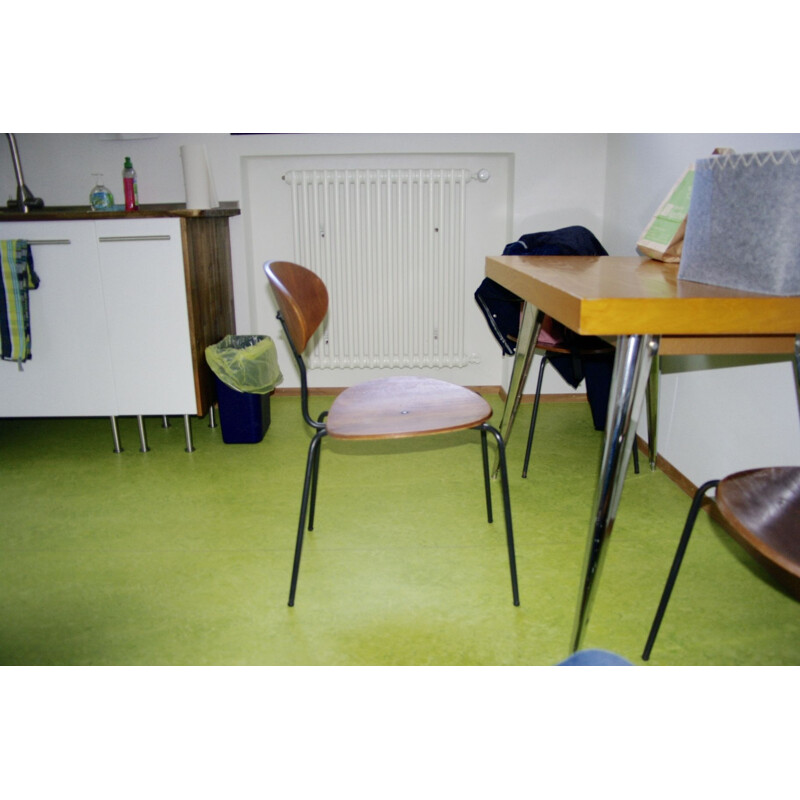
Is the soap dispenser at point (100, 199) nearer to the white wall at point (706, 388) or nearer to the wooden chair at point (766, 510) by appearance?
the white wall at point (706, 388)

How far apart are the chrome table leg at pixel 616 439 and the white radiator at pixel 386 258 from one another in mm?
2035

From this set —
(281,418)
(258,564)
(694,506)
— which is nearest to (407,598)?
(258,564)

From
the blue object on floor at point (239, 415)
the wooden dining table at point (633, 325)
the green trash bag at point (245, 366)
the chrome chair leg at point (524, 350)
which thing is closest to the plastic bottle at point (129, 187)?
the green trash bag at point (245, 366)

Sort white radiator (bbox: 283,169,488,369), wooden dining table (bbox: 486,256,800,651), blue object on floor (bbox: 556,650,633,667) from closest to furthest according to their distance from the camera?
blue object on floor (bbox: 556,650,633,667) < wooden dining table (bbox: 486,256,800,651) < white radiator (bbox: 283,169,488,369)

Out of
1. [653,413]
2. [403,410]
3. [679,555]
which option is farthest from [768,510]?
[653,413]

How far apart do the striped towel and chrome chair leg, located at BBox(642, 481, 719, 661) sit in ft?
7.17

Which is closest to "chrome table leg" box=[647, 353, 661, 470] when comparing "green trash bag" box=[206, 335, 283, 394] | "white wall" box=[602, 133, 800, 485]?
"white wall" box=[602, 133, 800, 485]

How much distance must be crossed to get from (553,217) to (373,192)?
2.64ft

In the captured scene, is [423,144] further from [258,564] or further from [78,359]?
[258,564]

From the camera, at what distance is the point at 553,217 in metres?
3.04

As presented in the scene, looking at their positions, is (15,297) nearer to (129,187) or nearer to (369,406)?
(129,187)

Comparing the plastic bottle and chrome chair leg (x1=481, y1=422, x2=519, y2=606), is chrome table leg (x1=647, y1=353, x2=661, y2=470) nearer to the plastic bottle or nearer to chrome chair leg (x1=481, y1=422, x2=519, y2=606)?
chrome chair leg (x1=481, y1=422, x2=519, y2=606)

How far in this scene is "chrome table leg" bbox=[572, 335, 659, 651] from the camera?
1070 mm

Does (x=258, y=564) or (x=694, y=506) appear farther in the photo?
(x=258, y=564)
